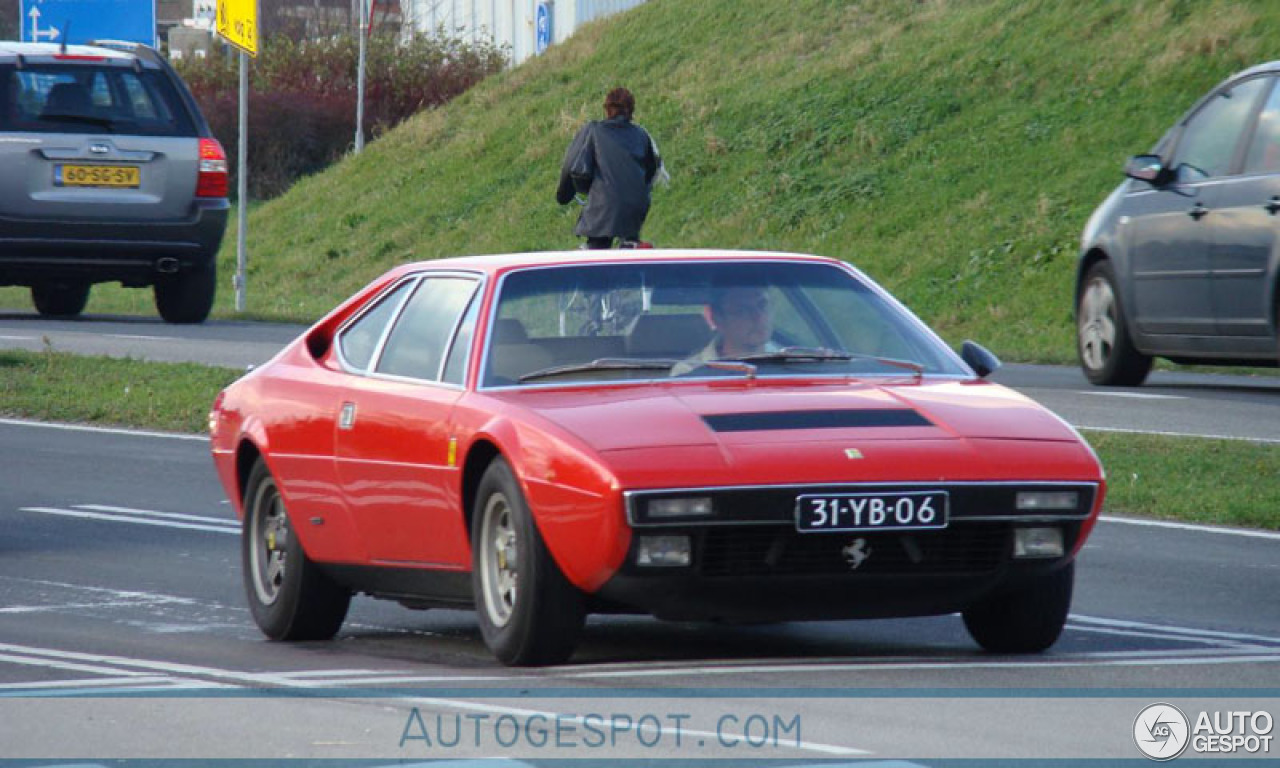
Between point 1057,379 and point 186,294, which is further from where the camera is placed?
point 186,294

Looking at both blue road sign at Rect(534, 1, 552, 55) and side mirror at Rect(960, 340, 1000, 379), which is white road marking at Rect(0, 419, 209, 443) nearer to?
side mirror at Rect(960, 340, 1000, 379)

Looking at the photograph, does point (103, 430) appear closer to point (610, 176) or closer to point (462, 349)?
point (610, 176)

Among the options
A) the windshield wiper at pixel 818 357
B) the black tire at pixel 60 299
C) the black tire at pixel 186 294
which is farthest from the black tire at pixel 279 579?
the black tire at pixel 60 299

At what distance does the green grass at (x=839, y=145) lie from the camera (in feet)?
88.8

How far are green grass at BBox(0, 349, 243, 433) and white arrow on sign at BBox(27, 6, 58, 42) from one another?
82.8 feet

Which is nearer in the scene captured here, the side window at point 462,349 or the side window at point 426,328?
the side window at point 462,349

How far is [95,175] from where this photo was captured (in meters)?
21.3

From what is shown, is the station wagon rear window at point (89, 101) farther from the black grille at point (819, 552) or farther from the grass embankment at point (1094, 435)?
the black grille at point (819, 552)

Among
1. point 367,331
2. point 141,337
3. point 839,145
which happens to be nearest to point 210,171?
point 141,337

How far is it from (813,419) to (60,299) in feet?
63.7

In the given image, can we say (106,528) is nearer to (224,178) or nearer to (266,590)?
(266,590)

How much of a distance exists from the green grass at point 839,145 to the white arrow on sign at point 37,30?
509 centimetres

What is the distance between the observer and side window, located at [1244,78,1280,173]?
49.9ft

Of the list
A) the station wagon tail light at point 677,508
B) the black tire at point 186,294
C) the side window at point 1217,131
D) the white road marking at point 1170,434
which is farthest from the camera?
the black tire at point 186,294
